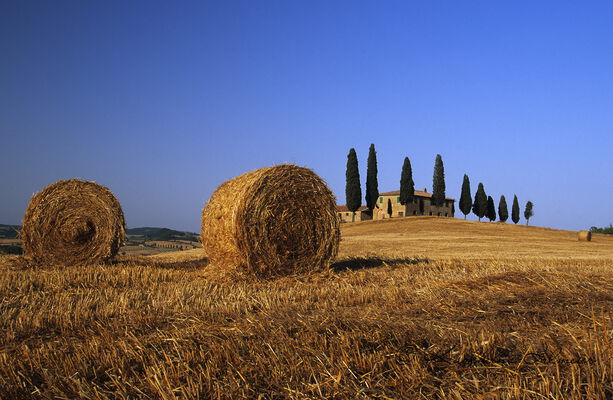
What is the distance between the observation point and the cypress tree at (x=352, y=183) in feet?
158

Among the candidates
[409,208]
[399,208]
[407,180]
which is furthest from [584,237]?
[399,208]

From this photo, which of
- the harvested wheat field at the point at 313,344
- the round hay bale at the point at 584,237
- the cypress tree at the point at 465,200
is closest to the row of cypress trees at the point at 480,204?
the cypress tree at the point at 465,200

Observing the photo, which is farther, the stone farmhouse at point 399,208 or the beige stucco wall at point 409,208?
the stone farmhouse at point 399,208

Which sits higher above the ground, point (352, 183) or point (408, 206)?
point (352, 183)

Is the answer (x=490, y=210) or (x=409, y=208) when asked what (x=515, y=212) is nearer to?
(x=490, y=210)

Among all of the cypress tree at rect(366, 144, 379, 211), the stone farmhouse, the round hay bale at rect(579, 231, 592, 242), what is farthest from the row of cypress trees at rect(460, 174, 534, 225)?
the round hay bale at rect(579, 231, 592, 242)

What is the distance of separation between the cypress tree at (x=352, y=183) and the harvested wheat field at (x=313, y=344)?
41890mm

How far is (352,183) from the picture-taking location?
48.1m

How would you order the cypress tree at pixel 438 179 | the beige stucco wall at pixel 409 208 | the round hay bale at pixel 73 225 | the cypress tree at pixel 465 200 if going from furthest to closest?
the beige stucco wall at pixel 409 208 < the cypress tree at pixel 465 200 < the cypress tree at pixel 438 179 < the round hay bale at pixel 73 225

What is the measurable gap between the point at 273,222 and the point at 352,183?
1564 inches

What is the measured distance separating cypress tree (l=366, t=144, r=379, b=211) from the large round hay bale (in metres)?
40.2

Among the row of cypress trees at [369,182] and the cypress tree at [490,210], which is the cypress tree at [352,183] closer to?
the row of cypress trees at [369,182]

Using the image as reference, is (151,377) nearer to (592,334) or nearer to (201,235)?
(592,334)

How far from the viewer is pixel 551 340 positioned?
3244 mm
